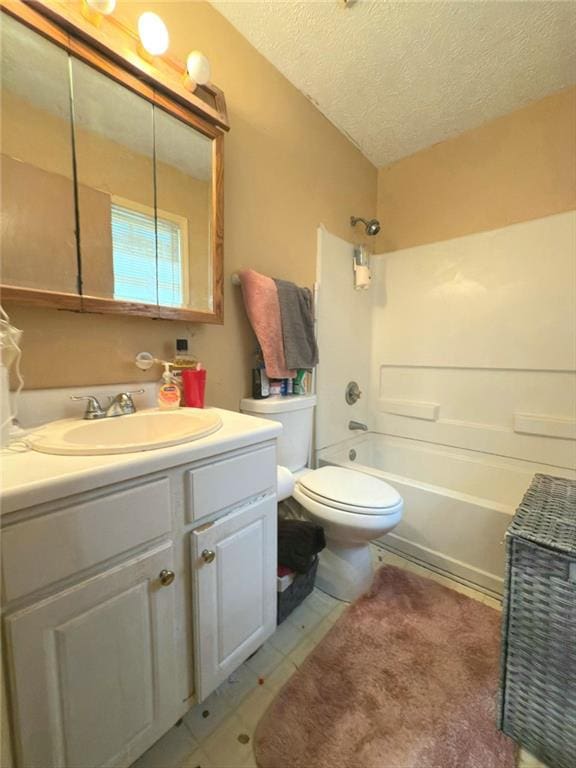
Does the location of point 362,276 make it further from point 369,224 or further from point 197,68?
point 197,68

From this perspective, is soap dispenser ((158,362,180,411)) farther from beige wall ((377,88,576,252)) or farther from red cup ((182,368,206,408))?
beige wall ((377,88,576,252))

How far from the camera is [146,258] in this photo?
1059 millimetres

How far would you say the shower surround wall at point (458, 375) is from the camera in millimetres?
1562

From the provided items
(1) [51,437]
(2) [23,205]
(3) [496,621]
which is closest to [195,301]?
(2) [23,205]

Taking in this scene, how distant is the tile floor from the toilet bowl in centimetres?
11

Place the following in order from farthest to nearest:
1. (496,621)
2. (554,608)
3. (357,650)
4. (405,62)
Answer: (405,62), (496,621), (357,650), (554,608)

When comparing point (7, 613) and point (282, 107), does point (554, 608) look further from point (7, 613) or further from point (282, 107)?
point (282, 107)

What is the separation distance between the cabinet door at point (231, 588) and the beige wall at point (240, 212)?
586mm

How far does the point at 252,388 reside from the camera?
4.82 ft

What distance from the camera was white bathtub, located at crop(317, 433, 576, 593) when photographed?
4.60ft

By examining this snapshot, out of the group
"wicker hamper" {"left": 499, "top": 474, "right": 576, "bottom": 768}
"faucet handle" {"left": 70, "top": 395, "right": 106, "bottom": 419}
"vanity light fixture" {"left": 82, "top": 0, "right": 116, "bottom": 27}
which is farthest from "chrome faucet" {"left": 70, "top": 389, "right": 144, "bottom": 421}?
"wicker hamper" {"left": 499, "top": 474, "right": 576, "bottom": 768}

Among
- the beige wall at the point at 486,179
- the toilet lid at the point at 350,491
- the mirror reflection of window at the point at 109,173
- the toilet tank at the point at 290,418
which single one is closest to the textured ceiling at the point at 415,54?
the beige wall at the point at 486,179

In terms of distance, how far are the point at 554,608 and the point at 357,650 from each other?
0.67 m

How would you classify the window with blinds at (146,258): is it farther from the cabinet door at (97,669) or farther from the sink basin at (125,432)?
the cabinet door at (97,669)
